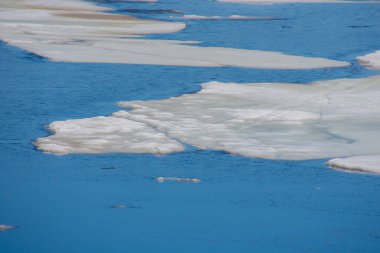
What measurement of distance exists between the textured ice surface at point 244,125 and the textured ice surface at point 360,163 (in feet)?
0.70

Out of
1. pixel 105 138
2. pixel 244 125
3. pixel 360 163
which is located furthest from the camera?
pixel 244 125

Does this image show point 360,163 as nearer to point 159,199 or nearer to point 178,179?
point 178,179

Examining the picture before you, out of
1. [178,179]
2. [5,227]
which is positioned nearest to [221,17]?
[178,179]

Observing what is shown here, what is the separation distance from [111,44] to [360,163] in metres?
8.23

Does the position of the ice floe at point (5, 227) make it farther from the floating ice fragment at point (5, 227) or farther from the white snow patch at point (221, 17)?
the white snow patch at point (221, 17)

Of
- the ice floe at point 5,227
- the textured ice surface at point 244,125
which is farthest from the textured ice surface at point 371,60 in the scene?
the ice floe at point 5,227

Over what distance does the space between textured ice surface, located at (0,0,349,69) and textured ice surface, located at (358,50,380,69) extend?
0.37 m

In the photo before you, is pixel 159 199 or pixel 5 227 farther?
pixel 159 199

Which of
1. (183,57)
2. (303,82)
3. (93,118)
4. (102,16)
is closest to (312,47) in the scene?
(183,57)

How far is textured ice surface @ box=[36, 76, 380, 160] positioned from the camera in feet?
24.4

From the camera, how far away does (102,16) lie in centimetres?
1992

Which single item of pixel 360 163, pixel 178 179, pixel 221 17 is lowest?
pixel 221 17

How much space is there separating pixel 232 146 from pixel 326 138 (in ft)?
2.98

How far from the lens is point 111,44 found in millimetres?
14547
